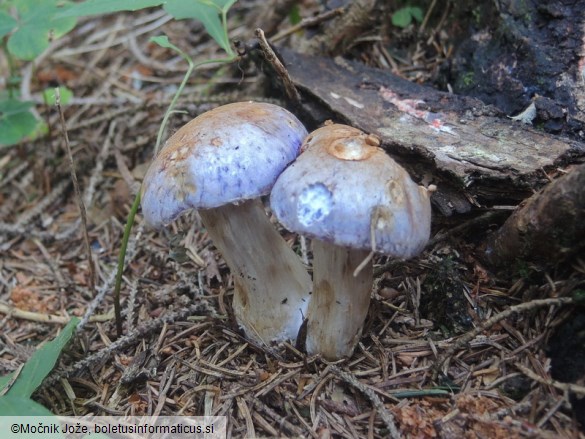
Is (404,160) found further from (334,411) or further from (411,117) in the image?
(334,411)

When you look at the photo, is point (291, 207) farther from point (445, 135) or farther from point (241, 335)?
point (445, 135)

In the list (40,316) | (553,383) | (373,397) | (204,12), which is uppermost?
(204,12)

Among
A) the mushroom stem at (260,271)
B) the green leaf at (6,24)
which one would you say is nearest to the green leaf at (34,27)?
the green leaf at (6,24)

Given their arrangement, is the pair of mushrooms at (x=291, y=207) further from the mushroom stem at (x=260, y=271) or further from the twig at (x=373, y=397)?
the twig at (x=373, y=397)

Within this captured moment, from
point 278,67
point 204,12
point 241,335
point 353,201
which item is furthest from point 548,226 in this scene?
point 204,12

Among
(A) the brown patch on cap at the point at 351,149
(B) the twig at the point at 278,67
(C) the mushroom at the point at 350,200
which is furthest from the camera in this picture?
(B) the twig at the point at 278,67

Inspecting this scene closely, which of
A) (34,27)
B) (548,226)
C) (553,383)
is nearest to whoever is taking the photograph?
(553,383)
